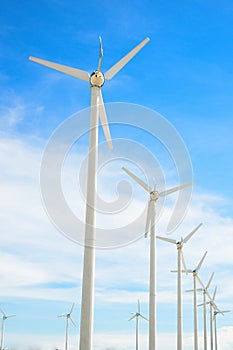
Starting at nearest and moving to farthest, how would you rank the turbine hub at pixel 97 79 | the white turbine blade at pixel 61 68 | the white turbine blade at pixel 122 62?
the turbine hub at pixel 97 79
the white turbine blade at pixel 61 68
the white turbine blade at pixel 122 62

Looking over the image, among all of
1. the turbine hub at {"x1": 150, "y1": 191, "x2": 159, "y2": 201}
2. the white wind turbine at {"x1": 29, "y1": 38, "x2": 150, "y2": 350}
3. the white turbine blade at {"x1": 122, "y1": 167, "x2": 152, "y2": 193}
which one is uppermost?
the white turbine blade at {"x1": 122, "y1": 167, "x2": 152, "y2": 193}

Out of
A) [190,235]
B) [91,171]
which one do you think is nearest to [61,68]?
[91,171]

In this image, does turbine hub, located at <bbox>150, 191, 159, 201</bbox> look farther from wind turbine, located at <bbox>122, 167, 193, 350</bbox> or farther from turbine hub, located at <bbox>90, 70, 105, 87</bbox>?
turbine hub, located at <bbox>90, 70, 105, 87</bbox>

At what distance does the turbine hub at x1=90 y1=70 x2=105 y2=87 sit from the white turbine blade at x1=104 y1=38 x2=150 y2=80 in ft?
3.18

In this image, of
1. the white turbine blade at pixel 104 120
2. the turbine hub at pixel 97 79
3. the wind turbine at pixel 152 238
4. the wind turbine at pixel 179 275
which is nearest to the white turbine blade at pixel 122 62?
the turbine hub at pixel 97 79

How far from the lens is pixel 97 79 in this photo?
2847 centimetres

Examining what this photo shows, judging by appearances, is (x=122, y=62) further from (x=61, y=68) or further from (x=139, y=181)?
(x=139, y=181)

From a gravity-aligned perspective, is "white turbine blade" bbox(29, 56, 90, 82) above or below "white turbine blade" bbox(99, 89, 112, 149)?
above

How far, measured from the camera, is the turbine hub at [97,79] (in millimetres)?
28484

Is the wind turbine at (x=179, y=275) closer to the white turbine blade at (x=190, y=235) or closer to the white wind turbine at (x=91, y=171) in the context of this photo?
the white turbine blade at (x=190, y=235)

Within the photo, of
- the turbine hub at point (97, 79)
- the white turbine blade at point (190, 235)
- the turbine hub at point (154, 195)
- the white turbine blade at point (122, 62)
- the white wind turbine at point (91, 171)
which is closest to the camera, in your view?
the white wind turbine at point (91, 171)

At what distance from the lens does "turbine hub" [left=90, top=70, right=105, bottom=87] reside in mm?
28484

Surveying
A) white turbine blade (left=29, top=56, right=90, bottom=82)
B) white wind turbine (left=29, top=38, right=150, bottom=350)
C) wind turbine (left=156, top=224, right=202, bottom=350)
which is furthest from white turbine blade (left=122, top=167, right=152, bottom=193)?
white turbine blade (left=29, top=56, right=90, bottom=82)

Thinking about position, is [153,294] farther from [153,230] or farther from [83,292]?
[83,292]
